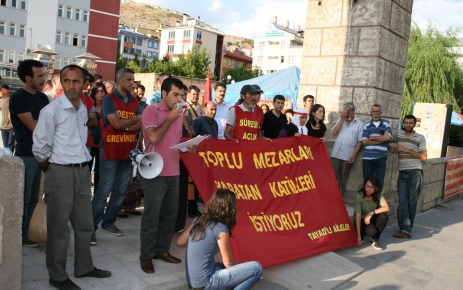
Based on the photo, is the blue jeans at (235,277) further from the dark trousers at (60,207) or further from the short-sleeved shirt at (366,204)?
→ the short-sleeved shirt at (366,204)

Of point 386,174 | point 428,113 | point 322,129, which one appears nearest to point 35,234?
point 322,129

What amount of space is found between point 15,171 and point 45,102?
1522 millimetres

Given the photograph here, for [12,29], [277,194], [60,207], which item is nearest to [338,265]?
[277,194]

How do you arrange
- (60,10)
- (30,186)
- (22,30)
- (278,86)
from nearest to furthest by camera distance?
(30,186) → (278,86) → (22,30) → (60,10)

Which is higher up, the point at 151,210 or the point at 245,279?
the point at 151,210

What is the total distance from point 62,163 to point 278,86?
584 inches

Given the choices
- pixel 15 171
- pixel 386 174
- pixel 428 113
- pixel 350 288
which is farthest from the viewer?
pixel 428 113

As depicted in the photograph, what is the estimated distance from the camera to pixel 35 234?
4.23 metres

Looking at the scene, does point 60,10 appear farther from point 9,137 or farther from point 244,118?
point 244,118

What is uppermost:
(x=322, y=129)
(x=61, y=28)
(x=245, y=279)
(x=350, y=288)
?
(x=61, y=28)

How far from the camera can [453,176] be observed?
11.2 meters

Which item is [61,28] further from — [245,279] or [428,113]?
[245,279]

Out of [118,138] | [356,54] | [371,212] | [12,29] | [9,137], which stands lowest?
[371,212]

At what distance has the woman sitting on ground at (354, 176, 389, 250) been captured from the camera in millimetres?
6305
